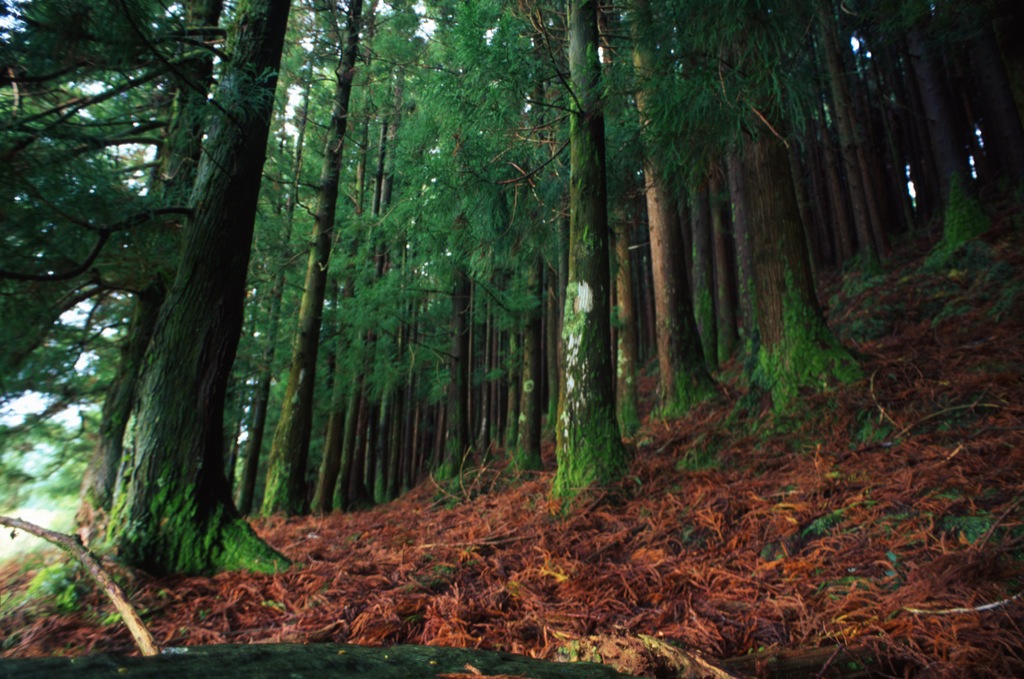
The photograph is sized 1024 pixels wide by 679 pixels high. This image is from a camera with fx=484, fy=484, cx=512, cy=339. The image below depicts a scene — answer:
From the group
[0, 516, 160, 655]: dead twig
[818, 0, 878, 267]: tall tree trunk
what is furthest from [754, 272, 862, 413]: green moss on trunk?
[818, 0, 878, 267]: tall tree trunk

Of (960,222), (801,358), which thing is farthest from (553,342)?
(960,222)

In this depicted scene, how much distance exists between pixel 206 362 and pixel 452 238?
175 inches

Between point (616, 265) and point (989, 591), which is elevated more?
point (616, 265)

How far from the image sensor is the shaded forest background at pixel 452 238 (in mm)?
3314

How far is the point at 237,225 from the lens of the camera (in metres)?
3.87

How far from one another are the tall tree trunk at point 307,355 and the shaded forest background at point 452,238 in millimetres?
51

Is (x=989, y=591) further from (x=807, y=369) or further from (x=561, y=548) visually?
(x=807, y=369)

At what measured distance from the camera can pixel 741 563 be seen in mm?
3010

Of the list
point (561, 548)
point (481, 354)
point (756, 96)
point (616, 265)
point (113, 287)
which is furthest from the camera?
point (481, 354)

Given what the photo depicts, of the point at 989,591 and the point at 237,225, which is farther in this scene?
the point at 237,225

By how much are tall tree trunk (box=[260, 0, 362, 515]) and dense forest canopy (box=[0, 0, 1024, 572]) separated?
5 centimetres

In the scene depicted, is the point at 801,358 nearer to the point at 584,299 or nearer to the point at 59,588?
the point at 584,299

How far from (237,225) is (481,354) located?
Answer: 20.2 meters

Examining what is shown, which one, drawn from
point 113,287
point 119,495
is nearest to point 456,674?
point 119,495
